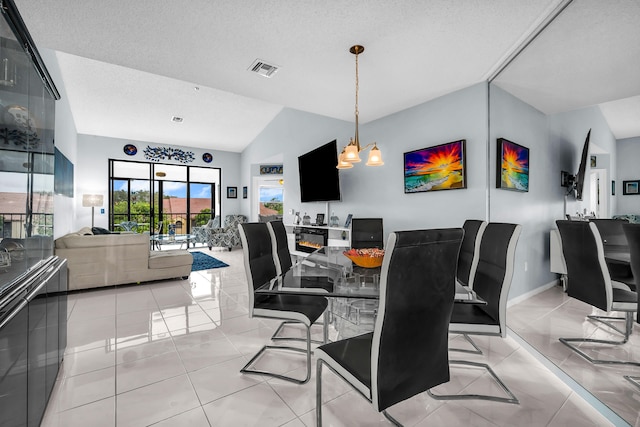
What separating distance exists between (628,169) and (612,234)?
454 millimetres

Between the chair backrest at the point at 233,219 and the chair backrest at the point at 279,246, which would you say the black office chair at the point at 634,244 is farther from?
the chair backrest at the point at 233,219

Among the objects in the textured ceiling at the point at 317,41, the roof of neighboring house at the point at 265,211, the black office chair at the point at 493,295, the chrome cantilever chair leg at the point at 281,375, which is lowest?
the chrome cantilever chair leg at the point at 281,375

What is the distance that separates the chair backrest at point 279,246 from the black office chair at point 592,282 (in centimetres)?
232

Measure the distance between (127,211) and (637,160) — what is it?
972 centimetres

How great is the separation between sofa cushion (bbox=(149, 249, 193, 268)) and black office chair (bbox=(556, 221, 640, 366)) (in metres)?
4.77

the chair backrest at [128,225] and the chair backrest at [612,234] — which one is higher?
the chair backrest at [612,234]

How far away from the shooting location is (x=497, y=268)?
5.70 ft

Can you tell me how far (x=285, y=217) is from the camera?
6.73 m

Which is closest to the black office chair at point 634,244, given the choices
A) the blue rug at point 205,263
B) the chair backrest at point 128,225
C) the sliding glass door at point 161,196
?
the blue rug at point 205,263

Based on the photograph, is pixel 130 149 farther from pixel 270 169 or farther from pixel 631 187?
pixel 631 187

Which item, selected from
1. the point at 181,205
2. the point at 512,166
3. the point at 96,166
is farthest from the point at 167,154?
the point at 512,166

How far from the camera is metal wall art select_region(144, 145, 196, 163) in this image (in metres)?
8.09

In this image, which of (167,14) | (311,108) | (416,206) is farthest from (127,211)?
(416,206)

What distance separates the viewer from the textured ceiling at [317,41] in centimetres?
201
